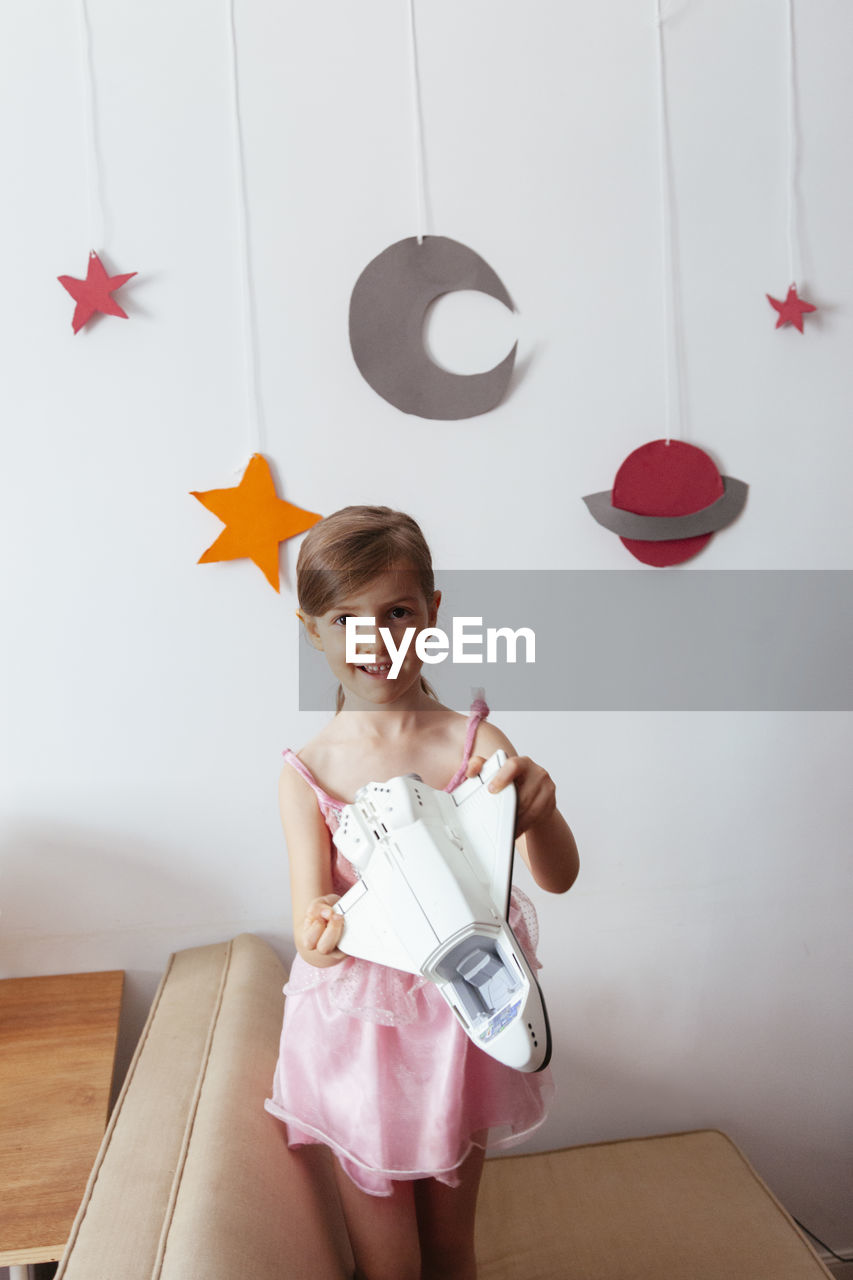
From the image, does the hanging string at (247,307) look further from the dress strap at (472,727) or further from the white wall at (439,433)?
the dress strap at (472,727)

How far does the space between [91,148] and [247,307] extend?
28 cm

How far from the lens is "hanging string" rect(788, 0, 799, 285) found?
136 centimetres

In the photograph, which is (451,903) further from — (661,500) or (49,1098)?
(661,500)

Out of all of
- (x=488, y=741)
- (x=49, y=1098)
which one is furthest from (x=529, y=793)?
(x=49, y=1098)

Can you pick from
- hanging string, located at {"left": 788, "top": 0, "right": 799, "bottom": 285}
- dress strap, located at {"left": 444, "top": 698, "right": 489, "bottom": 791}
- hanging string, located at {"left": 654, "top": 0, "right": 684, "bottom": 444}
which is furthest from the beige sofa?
hanging string, located at {"left": 788, "top": 0, "right": 799, "bottom": 285}

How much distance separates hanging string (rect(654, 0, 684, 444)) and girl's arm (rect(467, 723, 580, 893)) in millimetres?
698

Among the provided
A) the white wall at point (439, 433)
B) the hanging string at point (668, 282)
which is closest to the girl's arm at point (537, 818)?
the white wall at point (439, 433)

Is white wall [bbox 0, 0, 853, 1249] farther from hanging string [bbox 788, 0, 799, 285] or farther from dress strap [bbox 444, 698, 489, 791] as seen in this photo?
dress strap [bbox 444, 698, 489, 791]

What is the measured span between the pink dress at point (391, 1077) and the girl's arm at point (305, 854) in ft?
0.04

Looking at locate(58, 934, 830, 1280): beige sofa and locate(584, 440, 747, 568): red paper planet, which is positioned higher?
locate(584, 440, 747, 568): red paper planet

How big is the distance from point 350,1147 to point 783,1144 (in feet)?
3.13

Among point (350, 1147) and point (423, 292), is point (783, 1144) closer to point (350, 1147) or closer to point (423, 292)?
point (350, 1147)

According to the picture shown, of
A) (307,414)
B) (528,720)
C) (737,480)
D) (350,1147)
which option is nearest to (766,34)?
(737,480)

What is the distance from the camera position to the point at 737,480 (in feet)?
4.53
